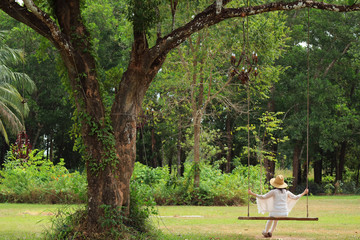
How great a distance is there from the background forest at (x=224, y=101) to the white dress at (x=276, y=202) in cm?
804

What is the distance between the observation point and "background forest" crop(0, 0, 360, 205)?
1936 centimetres

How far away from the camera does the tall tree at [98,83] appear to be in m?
8.64

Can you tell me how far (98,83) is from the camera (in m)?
9.00

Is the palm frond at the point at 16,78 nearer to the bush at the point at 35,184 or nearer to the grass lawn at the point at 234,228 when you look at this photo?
the bush at the point at 35,184

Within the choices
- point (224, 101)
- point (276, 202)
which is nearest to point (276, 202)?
point (276, 202)

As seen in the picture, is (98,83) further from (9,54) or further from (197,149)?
(9,54)

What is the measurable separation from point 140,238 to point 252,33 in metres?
10.9

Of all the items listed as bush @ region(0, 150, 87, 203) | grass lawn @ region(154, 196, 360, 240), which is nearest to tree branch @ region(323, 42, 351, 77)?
grass lawn @ region(154, 196, 360, 240)

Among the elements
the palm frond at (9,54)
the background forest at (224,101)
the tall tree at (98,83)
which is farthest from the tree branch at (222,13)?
the palm frond at (9,54)

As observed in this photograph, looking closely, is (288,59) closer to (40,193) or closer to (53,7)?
(40,193)

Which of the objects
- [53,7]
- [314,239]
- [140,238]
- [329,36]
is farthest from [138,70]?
[329,36]

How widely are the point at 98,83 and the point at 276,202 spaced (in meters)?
4.31

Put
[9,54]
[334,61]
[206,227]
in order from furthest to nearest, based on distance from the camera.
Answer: [334,61], [9,54], [206,227]

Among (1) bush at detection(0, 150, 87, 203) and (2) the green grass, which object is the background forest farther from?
(2) the green grass
